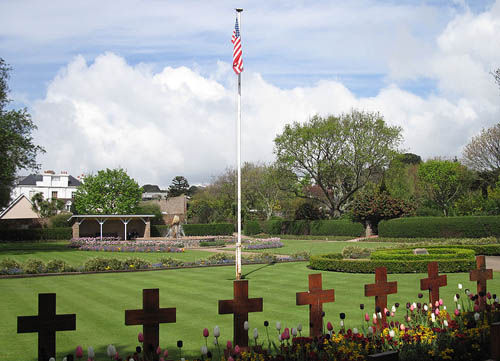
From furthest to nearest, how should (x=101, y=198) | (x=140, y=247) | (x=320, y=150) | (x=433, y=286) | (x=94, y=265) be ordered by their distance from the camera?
1. (x=101, y=198)
2. (x=320, y=150)
3. (x=140, y=247)
4. (x=94, y=265)
5. (x=433, y=286)

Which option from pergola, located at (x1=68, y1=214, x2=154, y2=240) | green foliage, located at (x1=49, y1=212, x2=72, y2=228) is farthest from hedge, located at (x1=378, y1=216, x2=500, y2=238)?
green foliage, located at (x1=49, y1=212, x2=72, y2=228)

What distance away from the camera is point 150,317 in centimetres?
439

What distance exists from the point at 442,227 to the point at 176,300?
1262 inches

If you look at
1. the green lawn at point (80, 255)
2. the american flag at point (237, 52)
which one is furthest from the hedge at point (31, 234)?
the american flag at point (237, 52)

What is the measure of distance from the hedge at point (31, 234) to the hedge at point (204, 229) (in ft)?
33.9

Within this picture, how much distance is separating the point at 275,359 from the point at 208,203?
58.8m

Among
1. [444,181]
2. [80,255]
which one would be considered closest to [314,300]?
[80,255]

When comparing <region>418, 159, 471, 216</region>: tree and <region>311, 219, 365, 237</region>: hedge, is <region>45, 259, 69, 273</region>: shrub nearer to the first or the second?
<region>311, 219, 365, 237</region>: hedge

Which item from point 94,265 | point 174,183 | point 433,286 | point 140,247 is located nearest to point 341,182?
point 140,247

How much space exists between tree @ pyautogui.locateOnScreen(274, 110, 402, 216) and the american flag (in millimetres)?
32632

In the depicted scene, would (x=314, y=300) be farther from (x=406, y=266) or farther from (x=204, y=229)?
(x=204, y=229)

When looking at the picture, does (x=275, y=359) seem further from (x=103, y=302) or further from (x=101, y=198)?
(x=101, y=198)

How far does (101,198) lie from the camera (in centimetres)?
5969

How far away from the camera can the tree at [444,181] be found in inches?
1945
